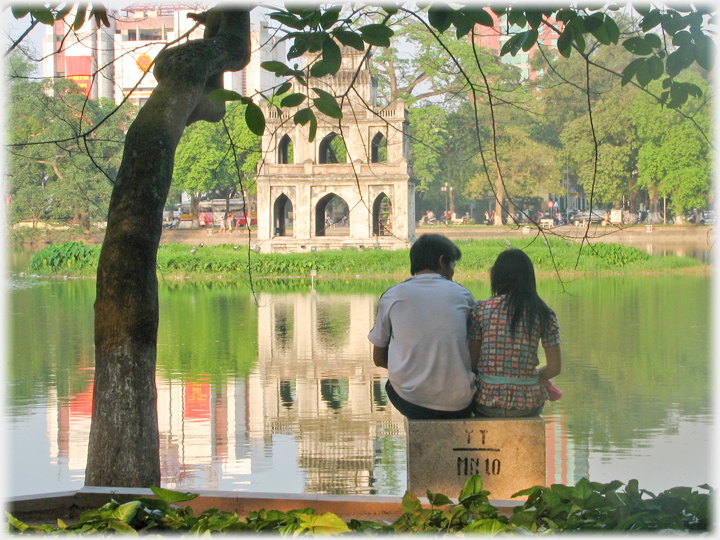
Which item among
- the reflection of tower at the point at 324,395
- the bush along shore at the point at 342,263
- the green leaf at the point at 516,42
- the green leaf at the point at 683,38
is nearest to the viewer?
the green leaf at the point at 516,42

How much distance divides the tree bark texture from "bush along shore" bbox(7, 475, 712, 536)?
0.84m

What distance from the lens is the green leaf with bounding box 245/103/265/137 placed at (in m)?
Answer: 3.69

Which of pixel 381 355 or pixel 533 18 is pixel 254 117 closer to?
pixel 381 355

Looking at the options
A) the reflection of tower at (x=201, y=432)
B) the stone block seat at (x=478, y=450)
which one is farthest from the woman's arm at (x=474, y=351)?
the reflection of tower at (x=201, y=432)

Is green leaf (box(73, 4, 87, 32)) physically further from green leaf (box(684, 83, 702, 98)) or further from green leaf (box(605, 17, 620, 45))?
green leaf (box(684, 83, 702, 98))

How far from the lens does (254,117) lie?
3719 millimetres

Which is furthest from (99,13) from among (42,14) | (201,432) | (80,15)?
(201,432)

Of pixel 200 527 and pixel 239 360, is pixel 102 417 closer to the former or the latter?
pixel 200 527

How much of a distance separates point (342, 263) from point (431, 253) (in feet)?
68.3

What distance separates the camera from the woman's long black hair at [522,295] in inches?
163

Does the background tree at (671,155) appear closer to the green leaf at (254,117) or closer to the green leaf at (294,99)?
the green leaf at (294,99)

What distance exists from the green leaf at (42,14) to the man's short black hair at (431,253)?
7.97 ft

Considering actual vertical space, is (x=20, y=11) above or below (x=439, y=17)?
above

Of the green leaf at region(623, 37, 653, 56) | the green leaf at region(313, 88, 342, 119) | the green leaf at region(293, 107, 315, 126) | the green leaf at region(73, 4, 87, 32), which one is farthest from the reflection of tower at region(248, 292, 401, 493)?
the green leaf at region(73, 4, 87, 32)
